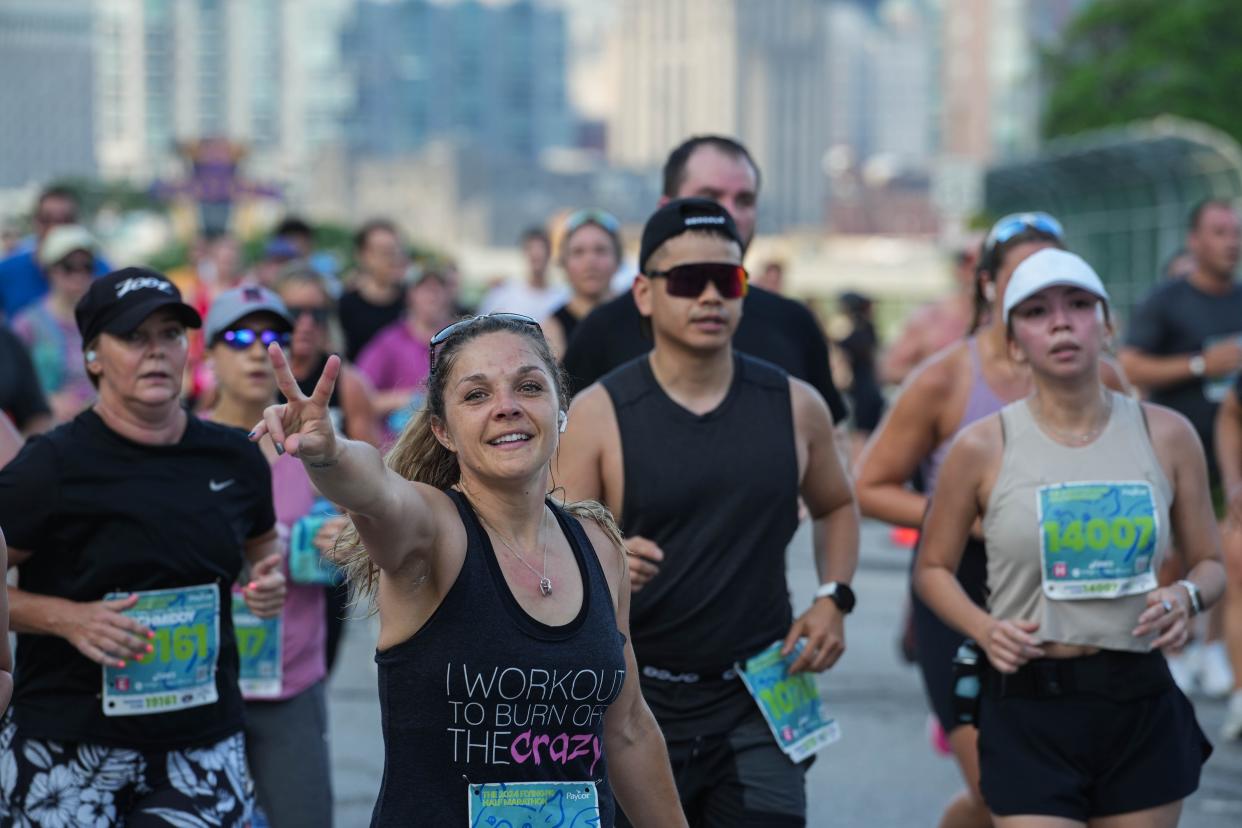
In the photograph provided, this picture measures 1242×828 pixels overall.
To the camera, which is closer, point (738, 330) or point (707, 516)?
point (707, 516)

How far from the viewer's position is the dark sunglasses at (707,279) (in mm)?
4727

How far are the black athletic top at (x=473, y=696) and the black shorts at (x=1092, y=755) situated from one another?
1422mm

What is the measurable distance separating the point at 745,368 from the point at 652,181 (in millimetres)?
164730

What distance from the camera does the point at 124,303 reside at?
4660 millimetres

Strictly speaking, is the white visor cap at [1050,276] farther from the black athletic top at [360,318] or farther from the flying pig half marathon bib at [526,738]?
the black athletic top at [360,318]

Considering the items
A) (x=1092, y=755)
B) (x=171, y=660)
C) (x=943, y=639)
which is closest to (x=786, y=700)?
(x=1092, y=755)

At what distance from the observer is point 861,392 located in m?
17.5

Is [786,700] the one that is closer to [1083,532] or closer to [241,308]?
[1083,532]

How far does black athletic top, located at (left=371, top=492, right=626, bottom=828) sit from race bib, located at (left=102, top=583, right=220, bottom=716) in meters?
1.26

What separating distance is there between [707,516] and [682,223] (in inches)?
29.0

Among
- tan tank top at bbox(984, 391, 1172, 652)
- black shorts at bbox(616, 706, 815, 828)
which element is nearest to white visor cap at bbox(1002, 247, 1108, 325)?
tan tank top at bbox(984, 391, 1172, 652)

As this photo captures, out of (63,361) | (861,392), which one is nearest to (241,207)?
(861,392)

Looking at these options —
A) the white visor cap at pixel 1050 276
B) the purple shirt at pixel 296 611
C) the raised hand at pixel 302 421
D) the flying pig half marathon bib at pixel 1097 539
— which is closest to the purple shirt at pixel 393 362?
the purple shirt at pixel 296 611

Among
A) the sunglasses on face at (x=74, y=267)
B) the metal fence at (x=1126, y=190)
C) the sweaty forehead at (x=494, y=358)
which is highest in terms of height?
→ the metal fence at (x=1126, y=190)
